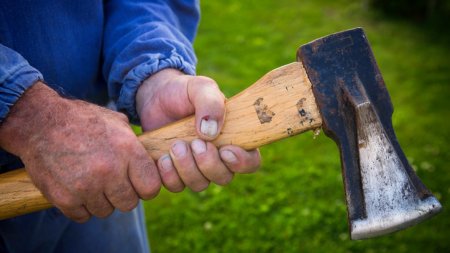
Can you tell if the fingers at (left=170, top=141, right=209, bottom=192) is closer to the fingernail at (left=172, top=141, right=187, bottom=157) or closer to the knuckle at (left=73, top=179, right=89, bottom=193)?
the fingernail at (left=172, top=141, right=187, bottom=157)

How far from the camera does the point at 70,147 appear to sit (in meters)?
1.40

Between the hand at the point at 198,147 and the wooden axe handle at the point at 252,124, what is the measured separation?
41 mm

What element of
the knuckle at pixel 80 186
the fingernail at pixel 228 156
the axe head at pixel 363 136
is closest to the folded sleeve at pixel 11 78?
the knuckle at pixel 80 186

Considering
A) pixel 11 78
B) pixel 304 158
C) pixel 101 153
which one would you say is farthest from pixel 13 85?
pixel 304 158

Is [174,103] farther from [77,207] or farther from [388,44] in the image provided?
[388,44]

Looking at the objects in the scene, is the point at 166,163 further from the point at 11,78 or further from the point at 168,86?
the point at 11,78

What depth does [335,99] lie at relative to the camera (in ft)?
5.17

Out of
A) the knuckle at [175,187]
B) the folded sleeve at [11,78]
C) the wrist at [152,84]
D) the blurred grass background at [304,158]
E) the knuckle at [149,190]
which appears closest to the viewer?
the folded sleeve at [11,78]

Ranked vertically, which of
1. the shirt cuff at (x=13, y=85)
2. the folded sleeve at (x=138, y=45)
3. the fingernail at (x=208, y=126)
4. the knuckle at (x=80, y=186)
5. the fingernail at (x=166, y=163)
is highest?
the shirt cuff at (x=13, y=85)

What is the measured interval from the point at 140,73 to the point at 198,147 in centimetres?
40

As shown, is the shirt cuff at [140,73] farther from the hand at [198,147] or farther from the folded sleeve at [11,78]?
the folded sleeve at [11,78]

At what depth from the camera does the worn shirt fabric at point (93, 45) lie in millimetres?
1550

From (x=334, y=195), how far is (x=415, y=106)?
1.80 metres

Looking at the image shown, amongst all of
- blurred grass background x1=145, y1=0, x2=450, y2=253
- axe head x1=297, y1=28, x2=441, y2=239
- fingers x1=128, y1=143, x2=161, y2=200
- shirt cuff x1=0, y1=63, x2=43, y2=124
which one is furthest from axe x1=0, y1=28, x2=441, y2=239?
blurred grass background x1=145, y1=0, x2=450, y2=253
